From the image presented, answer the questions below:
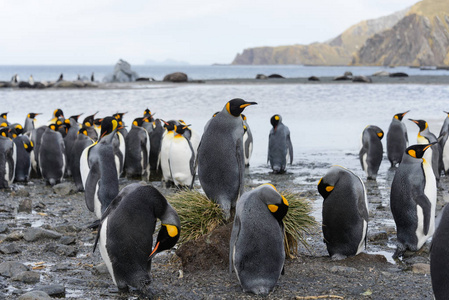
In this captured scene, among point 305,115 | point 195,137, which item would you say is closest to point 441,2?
point 305,115

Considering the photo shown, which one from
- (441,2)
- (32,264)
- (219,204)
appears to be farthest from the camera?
(441,2)

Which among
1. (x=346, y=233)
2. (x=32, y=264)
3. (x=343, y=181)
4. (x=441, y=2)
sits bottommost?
(x=32, y=264)

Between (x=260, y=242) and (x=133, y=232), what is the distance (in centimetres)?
96

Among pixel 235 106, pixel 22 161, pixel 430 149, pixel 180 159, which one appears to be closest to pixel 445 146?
pixel 430 149

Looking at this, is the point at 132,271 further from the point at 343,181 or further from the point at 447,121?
the point at 447,121

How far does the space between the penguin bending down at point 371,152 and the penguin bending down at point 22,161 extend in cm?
612

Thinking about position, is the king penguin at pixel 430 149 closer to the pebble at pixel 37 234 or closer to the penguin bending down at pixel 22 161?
the pebble at pixel 37 234

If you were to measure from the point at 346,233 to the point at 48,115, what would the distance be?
1863 cm

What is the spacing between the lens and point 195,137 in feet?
34.6

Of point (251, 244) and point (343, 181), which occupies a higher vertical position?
point (343, 181)

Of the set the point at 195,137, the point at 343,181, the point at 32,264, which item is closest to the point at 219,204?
the point at 343,181

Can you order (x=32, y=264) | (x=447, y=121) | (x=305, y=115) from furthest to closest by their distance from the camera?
(x=305, y=115) → (x=447, y=121) → (x=32, y=264)

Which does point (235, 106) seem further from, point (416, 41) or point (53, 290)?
point (416, 41)

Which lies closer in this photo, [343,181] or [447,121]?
[343,181]
